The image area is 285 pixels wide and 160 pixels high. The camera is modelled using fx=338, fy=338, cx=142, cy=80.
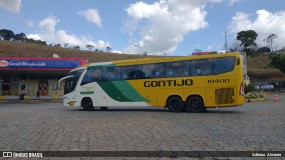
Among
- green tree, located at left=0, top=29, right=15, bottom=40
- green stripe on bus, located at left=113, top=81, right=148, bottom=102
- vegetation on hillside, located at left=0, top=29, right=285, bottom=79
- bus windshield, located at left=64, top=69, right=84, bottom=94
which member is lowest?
green stripe on bus, located at left=113, top=81, right=148, bottom=102

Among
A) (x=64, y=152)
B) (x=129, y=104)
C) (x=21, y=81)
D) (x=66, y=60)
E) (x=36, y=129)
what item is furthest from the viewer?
(x=21, y=81)

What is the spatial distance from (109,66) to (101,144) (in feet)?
42.3

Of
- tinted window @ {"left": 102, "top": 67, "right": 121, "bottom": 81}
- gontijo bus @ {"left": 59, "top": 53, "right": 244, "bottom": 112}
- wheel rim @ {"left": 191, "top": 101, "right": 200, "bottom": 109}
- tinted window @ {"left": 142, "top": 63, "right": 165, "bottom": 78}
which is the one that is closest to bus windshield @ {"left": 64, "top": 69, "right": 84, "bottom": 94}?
gontijo bus @ {"left": 59, "top": 53, "right": 244, "bottom": 112}

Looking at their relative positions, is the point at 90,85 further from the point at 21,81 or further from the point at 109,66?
the point at 21,81

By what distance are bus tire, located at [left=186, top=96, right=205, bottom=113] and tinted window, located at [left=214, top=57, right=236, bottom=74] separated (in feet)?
5.91

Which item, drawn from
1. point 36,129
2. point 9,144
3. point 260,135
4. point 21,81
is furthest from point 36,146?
point 21,81

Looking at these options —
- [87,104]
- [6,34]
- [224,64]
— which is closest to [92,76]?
[87,104]

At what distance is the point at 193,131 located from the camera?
1013cm

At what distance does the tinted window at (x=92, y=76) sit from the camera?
21.1 meters

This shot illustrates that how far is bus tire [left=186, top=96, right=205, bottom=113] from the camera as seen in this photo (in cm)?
1791

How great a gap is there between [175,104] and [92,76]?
19.2ft

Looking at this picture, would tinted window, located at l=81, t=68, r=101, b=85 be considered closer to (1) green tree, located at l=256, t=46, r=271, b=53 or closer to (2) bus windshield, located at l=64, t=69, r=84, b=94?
(2) bus windshield, located at l=64, t=69, r=84, b=94

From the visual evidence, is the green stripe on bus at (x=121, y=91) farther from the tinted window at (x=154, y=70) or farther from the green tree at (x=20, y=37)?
the green tree at (x=20, y=37)

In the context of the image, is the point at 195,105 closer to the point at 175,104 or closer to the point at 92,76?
the point at 175,104
